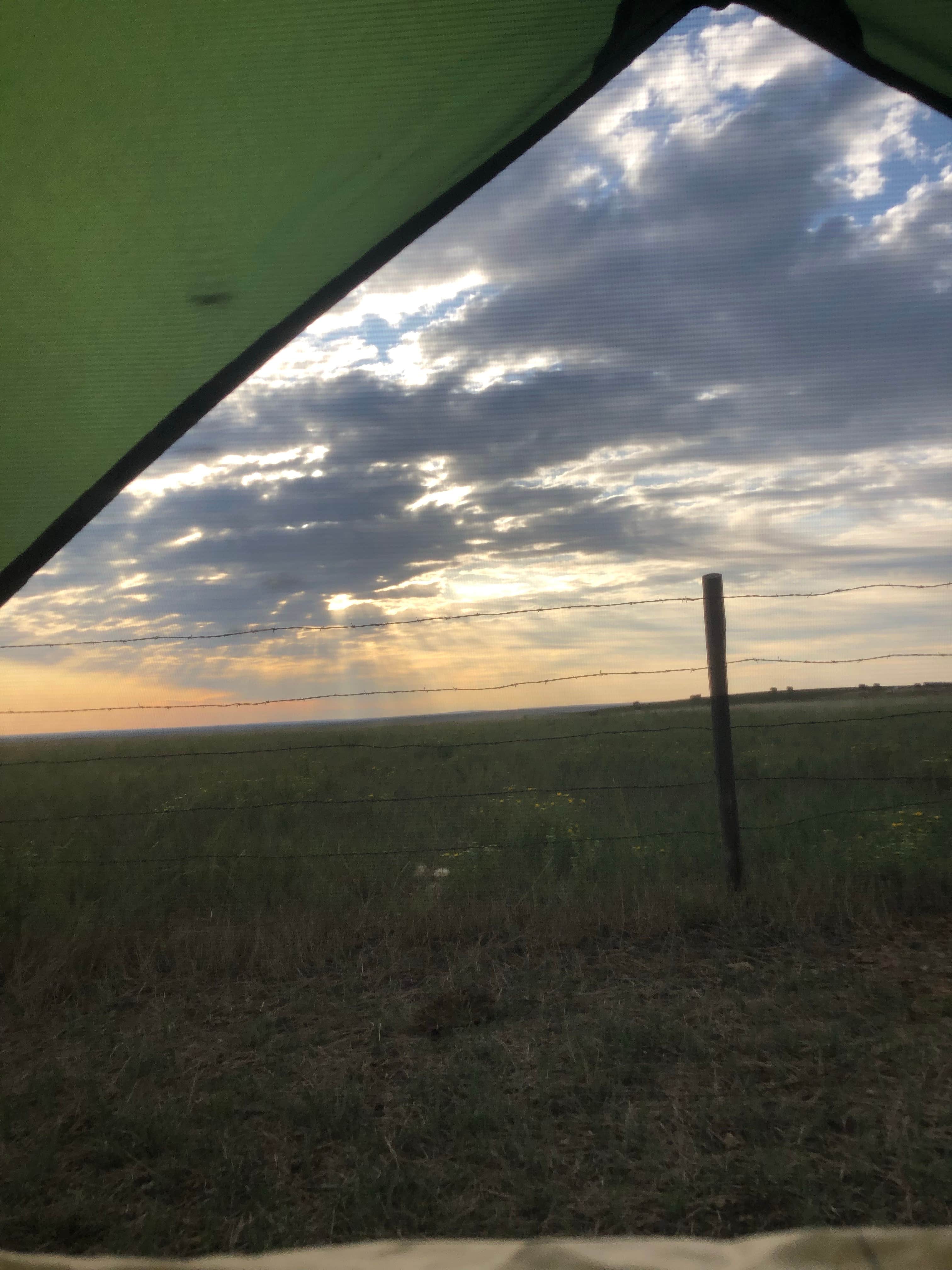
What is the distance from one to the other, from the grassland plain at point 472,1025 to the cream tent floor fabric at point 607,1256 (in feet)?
0.40

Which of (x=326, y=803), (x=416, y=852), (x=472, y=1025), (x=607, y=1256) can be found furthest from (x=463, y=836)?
(x=607, y=1256)

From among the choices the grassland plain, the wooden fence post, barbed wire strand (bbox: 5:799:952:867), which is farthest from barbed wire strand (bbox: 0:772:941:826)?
the wooden fence post

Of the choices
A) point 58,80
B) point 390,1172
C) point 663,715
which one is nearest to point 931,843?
point 390,1172

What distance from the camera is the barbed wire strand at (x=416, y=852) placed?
4480 mm

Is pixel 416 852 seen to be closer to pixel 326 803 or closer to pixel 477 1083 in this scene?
pixel 326 803

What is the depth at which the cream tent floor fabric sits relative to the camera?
1.53 metres

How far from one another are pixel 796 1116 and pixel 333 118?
2.88 m

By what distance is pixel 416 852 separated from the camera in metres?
4.52

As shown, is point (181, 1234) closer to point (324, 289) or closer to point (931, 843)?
point (324, 289)

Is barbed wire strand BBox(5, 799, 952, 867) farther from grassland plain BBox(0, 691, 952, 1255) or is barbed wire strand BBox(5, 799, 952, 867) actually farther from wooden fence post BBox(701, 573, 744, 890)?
wooden fence post BBox(701, 573, 744, 890)

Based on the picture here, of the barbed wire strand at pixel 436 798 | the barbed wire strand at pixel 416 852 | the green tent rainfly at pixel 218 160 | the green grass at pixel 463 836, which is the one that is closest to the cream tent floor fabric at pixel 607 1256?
the green tent rainfly at pixel 218 160

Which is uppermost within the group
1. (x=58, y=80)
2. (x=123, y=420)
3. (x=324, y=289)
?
(x=58, y=80)

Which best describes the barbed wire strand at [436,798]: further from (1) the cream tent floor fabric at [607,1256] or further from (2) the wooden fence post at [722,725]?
(1) the cream tent floor fabric at [607,1256]

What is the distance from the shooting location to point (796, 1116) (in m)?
2.15
